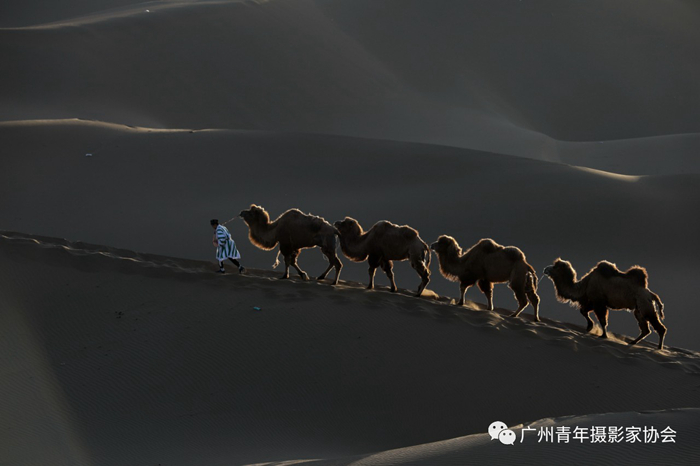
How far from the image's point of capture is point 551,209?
21.6m

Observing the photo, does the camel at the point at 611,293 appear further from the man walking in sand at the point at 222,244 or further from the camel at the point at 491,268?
the man walking in sand at the point at 222,244

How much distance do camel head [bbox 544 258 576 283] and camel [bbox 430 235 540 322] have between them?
40cm

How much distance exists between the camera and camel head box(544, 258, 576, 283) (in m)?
13.2

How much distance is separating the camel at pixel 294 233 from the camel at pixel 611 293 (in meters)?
3.73

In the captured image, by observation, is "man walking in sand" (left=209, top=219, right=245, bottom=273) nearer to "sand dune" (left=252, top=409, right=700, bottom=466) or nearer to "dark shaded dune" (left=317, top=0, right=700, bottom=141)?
"sand dune" (left=252, top=409, right=700, bottom=466)

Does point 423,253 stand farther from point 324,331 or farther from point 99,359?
point 99,359

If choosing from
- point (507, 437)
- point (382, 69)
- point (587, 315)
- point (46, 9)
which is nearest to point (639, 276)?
point (587, 315)

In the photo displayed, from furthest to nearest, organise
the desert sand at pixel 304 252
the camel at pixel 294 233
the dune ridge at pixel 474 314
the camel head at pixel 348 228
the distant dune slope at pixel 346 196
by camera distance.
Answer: the distant dune slope at pixel 346 196 → the camel head at pixel 348 228 → the camel at pixel 294 233 → the dune ridge at pixel 474 314 → the desert sand at pixel 304 252

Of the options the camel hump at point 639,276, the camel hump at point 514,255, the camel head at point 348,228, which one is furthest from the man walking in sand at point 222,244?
the camel hump at point 639,276

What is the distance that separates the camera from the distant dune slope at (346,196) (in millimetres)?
19453

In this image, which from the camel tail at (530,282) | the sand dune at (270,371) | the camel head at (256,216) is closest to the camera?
the sand dune at (270,371)

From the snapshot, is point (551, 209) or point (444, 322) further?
point (551, 209)

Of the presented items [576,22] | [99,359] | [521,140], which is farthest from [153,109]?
[576,22]

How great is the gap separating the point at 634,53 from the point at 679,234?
4237 centimetres
